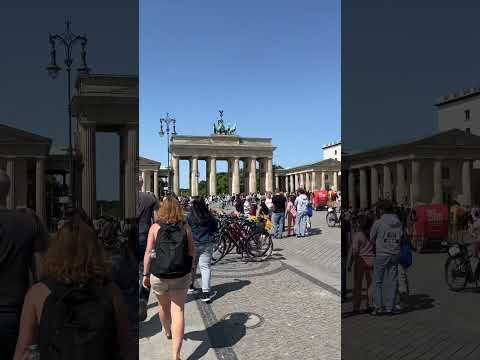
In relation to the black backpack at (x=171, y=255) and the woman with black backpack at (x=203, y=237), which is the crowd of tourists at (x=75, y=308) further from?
the woman with black backpack at (x=203, y=237)

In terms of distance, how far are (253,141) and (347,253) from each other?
3471 inches

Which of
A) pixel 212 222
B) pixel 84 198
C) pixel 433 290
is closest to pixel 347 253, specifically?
pixel 433 290

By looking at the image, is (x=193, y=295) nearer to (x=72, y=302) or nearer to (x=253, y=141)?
(x=72, y=302)

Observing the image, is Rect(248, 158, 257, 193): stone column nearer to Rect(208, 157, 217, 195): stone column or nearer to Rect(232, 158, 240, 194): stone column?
Rect(232, 158, 240, 194): stone column

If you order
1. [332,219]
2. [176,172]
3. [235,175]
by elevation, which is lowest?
[332,219]

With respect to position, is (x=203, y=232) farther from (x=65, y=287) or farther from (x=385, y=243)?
(x=65, y=287)

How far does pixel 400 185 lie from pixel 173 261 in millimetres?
2686

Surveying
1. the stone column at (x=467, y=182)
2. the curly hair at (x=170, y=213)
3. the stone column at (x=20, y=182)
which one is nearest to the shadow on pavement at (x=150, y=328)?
the curly hair at (x=170, y=213)

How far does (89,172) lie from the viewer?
282 cm

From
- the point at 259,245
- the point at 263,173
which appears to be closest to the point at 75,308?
the point at 259,245

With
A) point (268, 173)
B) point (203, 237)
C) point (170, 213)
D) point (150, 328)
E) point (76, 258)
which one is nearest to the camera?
point (76, 258)

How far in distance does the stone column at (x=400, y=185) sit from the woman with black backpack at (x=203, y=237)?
17.1 ft

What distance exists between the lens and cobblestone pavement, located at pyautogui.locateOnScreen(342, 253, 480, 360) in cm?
280

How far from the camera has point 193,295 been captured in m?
8.00
